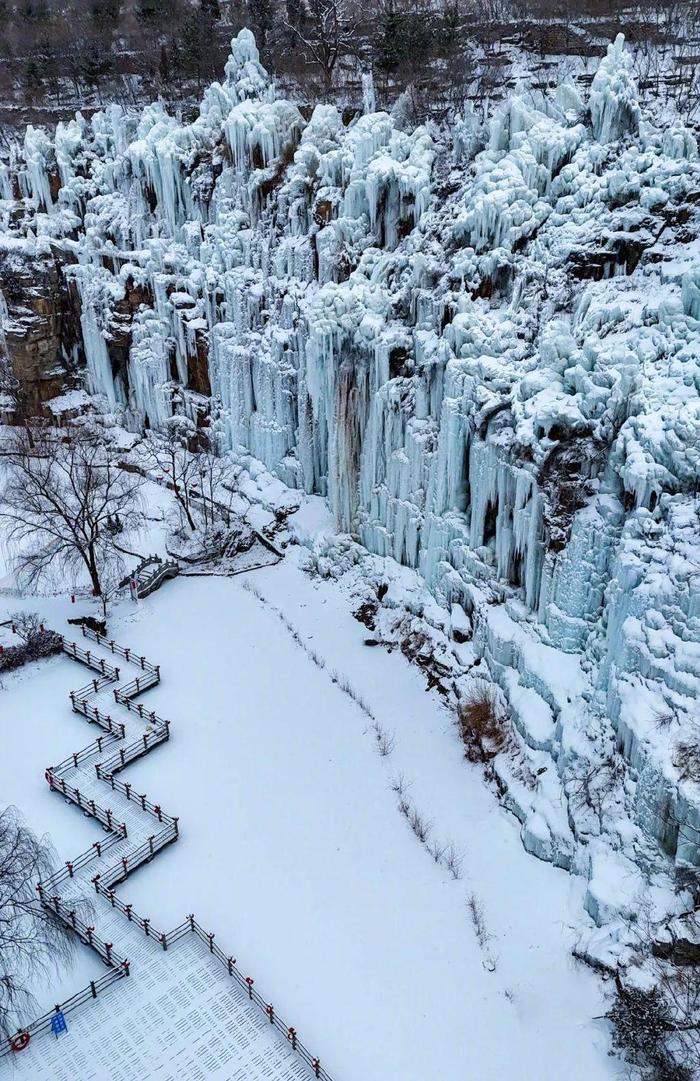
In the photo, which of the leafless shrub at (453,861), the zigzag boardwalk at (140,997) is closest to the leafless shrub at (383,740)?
the leafless shrub at (453,861)

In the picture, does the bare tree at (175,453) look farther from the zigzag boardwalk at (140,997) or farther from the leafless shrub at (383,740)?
the zigzag boardwalk at (140,997)

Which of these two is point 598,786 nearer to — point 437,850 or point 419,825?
point 437,850

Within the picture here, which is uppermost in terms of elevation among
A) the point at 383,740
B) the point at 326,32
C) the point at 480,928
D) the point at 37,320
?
the point at 326,32

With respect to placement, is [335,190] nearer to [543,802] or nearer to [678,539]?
[678,539]

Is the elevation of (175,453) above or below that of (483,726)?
above

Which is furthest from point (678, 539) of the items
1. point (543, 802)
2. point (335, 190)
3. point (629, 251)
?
point (335, 190)

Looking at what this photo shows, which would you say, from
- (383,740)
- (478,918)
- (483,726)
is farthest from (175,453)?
(478,918)

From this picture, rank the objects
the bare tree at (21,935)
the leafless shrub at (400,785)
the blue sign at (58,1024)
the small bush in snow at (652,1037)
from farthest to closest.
A: 1. the leafless shrub at (400,785)
2. the blue sign at (58,1024)
3. the bare tree at (21,935)
4. the small bush in snow at (652,1037)

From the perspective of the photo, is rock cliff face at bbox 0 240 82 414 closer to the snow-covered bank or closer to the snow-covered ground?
the snow-covered ground
